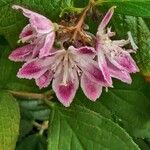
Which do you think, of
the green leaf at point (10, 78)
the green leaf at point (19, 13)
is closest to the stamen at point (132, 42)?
the green leaf at point (19, 13)

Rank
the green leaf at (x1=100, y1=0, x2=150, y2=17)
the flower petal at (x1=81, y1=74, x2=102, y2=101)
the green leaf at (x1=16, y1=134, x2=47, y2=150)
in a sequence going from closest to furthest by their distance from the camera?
the green leaf at (x1=100, y1=0, x2=150, y2=17)
the flower petal at (x1=81, y1=74, x2=102, y2=101)
the green leaf at (x1=16, y1=134, x2=47, y2=150)

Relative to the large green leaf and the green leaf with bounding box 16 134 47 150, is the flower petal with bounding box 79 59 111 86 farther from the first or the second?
the green leaf with bounding box 16 134 47 150

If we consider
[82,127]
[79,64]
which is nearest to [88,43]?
[79,64]

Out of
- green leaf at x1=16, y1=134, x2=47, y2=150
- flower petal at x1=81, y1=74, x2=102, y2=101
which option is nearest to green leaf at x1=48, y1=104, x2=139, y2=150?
flower petal at x1=81, y1=74, x2=102, y2=101

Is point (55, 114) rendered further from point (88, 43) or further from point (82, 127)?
point (88, 43)

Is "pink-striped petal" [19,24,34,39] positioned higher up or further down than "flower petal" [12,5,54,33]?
further down

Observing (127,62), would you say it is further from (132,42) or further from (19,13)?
(19,13)

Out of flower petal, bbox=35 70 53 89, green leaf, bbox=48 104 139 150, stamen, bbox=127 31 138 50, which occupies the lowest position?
green leaf, bbox=48 104 139 150
